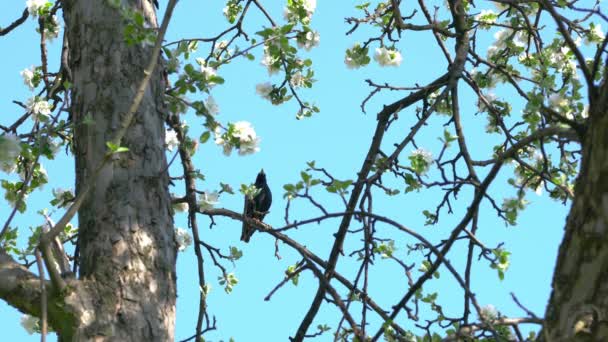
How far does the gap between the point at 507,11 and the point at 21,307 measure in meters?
3.53

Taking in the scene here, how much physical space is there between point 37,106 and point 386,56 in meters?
1.99

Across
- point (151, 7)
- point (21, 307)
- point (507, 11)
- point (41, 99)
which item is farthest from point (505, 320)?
point (507, 11)

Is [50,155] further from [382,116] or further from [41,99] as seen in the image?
[382,116]

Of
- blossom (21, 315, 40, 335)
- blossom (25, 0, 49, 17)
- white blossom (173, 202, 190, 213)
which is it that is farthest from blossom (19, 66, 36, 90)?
blossom (21, 315, 40, 335)

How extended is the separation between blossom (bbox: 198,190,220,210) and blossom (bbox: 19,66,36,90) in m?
1.57

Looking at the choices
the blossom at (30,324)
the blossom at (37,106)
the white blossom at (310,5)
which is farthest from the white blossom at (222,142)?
the blossom at (30,324)

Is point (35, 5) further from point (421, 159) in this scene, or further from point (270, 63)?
point (421, 159)

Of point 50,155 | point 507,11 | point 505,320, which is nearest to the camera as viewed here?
point 505,320

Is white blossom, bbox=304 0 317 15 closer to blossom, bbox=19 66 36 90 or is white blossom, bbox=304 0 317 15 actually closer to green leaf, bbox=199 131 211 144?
green leaf, bbox=199 131 211 144

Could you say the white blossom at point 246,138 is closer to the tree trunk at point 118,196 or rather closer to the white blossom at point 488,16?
the tree trunk at point 118,196

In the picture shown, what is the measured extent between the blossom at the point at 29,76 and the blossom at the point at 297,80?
1.53m

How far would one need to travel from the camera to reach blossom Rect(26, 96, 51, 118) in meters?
4.42

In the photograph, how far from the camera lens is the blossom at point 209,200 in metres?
4.18

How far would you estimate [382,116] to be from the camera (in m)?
4.35
